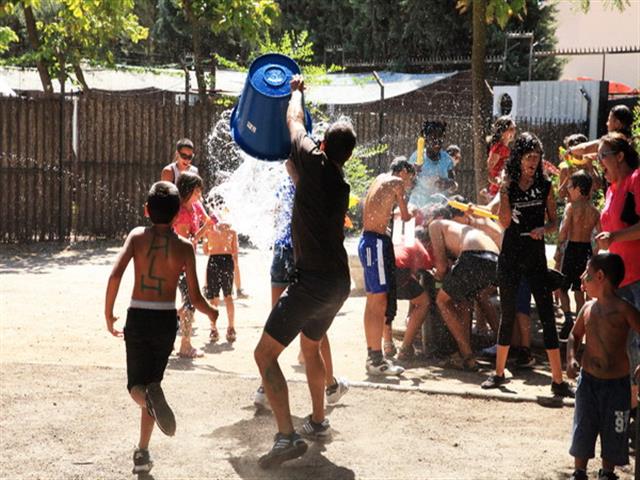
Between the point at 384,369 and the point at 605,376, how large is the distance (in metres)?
2.91

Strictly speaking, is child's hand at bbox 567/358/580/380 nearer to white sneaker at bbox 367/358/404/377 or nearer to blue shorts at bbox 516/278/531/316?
white sneaker at bbox 367/358/404/377

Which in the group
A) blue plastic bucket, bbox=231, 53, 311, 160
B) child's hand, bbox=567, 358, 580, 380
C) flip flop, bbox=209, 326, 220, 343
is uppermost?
blue plastic bucket, bbox=231, 53, 311, 160

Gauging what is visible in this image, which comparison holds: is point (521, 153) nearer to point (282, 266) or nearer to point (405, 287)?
point (405, 287)

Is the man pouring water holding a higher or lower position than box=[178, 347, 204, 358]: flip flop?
higher

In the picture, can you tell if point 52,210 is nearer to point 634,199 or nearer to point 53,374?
point 53,374

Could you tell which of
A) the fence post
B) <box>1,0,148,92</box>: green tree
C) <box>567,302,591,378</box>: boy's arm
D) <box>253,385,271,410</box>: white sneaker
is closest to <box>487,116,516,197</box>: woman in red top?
<box>253,385,271,410</box>: white sneaker

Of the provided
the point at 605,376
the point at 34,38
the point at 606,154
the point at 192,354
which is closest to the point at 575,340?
the point at 605,376

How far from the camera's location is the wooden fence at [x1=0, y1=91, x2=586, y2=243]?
52.7ft

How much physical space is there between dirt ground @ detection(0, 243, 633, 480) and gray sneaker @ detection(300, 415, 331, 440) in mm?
76

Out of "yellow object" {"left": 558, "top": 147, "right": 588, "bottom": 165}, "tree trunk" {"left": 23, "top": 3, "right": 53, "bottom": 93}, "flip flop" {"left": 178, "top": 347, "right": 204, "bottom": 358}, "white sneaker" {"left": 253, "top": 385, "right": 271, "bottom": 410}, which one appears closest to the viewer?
"white sneaker" {"left": 253, "top": 385, "right": 271, "bottom": 410}

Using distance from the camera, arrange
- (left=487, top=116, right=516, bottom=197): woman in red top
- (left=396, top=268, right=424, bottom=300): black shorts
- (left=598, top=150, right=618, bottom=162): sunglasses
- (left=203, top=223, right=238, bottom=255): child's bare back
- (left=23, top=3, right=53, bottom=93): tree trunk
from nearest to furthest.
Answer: (left=598, top=150, right=618, bottom=162): sunglasses < (left=396, top=268, right=424, bottom=300): black shorts < (left=203, top=223, right=238, bottom=255): child's bare back < (left=487, top=116, right=516, bottom=197): woman in red top < (left=23, top=3, right=53, bottom=93): tree trunk

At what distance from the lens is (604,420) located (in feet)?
16.6

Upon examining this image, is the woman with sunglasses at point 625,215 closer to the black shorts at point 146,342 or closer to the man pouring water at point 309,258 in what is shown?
the man pouring water at point 309,258

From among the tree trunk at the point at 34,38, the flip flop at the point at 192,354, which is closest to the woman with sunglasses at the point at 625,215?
the flip flop at the point at 192,354
